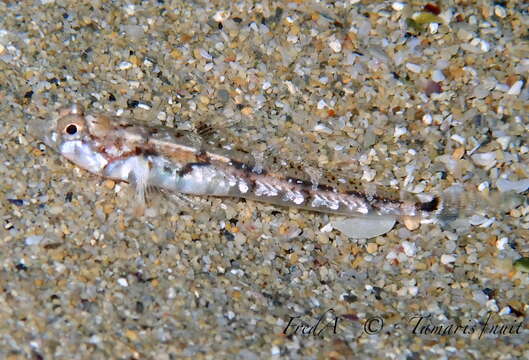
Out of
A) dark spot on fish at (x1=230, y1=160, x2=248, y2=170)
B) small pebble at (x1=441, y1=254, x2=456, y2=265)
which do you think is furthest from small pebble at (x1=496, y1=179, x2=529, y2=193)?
dark spot on fish at (x1=230, y1=160, x2=248, y2=170)

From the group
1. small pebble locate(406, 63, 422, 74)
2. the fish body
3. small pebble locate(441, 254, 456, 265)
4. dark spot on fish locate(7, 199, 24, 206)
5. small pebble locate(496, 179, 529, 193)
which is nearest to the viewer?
dark spot on fish locate(7, 199, 24, 206)

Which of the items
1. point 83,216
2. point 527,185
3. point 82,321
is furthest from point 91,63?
point 527,185

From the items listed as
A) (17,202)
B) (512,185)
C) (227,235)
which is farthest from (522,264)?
(17,202)

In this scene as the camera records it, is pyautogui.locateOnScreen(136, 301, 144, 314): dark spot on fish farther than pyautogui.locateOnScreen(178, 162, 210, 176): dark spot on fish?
No

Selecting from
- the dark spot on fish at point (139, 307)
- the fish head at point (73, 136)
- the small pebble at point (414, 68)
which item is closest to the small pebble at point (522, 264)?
the small pebble at point (414, 68)

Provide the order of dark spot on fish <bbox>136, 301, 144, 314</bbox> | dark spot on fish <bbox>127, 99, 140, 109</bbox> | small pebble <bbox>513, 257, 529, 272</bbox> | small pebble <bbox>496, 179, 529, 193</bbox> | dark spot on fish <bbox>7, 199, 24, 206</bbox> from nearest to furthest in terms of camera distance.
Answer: dark spot on fish <bbox>136, 301, 144, 314</bbox> < dark spot on fish <bbox>7, 199, 24, 206</bbox> < small pebble <bbox>513, 257, 529, 272</bbox> < small pebble <bbox>496, 179, 529, 193</bbox> < dark spot on fish <bbox>127, 99, 140, 109</bbox>

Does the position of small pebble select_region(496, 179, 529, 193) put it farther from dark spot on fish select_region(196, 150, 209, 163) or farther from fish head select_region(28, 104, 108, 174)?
fish head select_region(28, 104, 108, 174)

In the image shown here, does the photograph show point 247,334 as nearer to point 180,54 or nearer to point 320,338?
point 320,338

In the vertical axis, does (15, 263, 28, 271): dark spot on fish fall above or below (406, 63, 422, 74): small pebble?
below
